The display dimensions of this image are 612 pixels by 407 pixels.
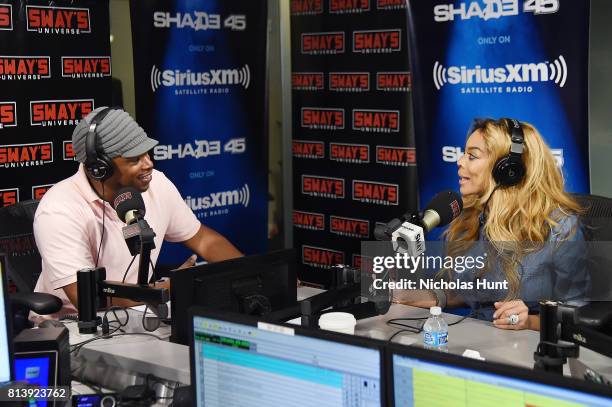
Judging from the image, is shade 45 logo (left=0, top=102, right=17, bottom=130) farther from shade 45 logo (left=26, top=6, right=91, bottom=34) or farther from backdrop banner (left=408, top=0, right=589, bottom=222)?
backdrop banner (left=408, top=0, right=589, bottom=222)

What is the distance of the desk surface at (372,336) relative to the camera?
8.62 ft

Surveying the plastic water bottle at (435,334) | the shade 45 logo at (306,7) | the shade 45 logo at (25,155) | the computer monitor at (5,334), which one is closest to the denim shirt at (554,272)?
the plastic water bottle at (435,334)

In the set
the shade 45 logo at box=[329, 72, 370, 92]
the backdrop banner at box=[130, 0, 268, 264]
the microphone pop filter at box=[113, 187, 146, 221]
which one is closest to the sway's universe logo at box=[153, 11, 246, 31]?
the backdrop banner at box=[130, 0, 268, 264]

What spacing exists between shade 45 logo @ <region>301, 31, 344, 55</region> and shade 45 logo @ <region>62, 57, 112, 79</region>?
162cm

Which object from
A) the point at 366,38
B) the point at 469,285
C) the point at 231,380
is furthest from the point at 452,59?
the point at 231,380

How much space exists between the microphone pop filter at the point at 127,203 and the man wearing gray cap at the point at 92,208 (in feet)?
1.35

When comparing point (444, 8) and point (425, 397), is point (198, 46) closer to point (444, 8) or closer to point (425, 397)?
point (444, 8)

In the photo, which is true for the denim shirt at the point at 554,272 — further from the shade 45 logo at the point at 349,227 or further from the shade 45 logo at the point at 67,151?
the shade 45 logo at the point at 67,151

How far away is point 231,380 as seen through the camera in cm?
191

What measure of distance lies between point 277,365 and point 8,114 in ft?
10.6

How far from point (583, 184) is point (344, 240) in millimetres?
2008

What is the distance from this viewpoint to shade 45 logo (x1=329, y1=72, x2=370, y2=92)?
5723mm

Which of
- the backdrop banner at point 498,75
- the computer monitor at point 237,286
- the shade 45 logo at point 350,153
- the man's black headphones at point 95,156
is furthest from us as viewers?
the shade 45 logo at point 350,153

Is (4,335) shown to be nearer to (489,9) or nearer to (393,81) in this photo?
(489,9)
